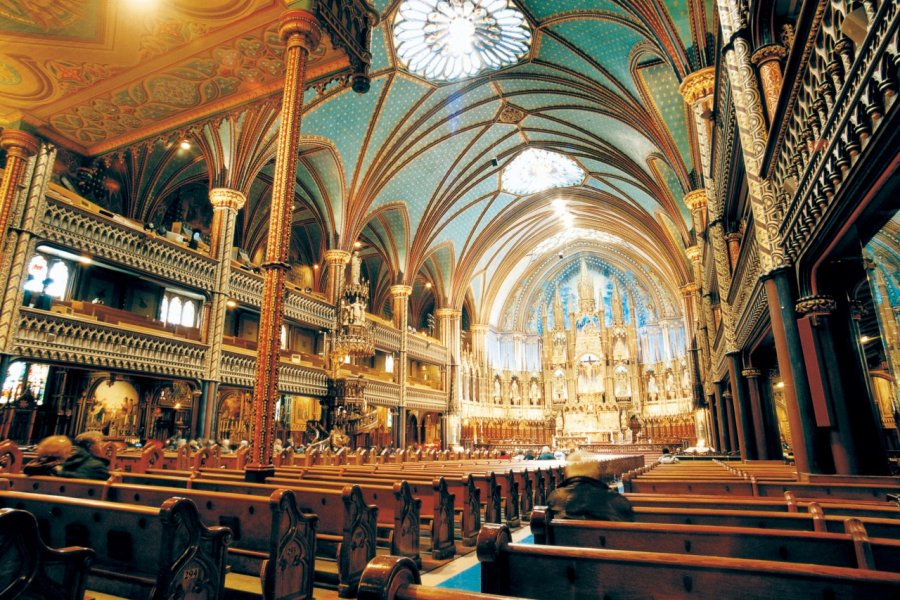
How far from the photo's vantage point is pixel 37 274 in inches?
584

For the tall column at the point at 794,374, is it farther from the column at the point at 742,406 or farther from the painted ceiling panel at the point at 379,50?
the painted ceiling panel at the point at 379,50

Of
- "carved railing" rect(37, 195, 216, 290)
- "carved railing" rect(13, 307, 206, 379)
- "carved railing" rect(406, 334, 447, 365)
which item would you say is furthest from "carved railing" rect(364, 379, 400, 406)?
"carved railing" rect(37, 195, 216, 290)

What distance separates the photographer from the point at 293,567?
3.39 metres

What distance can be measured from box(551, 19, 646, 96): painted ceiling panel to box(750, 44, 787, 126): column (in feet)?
31.4

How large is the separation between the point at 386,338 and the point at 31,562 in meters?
22.3

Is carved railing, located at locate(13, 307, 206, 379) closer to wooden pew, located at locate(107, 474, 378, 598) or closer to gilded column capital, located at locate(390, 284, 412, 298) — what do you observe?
wooden pew, located at locate(107, 474, 378, 598)

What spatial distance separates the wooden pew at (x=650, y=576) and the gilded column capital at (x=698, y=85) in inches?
458

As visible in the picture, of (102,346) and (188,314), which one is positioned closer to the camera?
(102,346)

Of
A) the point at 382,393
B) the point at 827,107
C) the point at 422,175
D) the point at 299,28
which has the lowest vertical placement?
the point at 382,393

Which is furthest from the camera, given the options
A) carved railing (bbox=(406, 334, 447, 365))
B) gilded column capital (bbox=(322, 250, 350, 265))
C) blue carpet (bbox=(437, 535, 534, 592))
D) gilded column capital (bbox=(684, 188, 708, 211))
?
carved railing (bbox=(406, 334, 447, 365))

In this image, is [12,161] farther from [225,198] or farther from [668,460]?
[668,460]

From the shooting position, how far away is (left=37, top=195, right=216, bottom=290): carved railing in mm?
11797

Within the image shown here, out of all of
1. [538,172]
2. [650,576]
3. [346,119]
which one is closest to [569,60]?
[346,119]

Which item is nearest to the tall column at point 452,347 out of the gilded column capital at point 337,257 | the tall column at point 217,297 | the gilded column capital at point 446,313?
the gilded column capital at point 446,313
